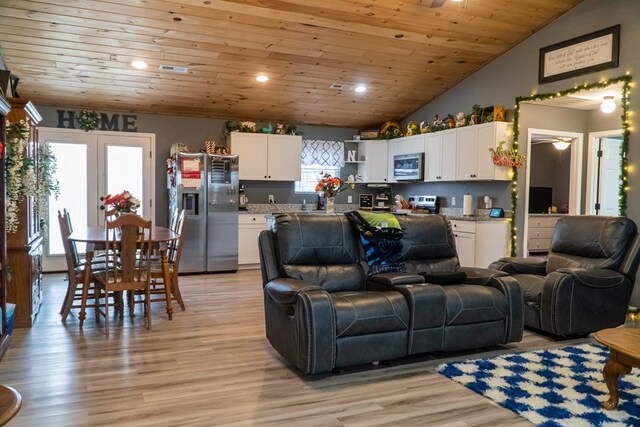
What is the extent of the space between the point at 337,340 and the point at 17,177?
3.00 meters

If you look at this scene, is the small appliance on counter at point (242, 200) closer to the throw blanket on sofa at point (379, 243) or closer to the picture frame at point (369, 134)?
the picture frame at point (369, 134)

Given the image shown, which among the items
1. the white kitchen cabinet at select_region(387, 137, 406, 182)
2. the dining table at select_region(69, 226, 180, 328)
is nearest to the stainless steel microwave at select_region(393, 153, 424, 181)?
the white kitchen cabinet at select_region(387, 137, 406, 182)

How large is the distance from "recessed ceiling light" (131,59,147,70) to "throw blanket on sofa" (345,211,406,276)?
3.54m

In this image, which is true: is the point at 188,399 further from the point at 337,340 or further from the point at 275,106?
the point at 275,106

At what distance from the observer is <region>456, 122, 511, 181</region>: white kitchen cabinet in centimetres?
625

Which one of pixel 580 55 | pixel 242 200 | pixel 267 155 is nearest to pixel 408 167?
pixel 267 155

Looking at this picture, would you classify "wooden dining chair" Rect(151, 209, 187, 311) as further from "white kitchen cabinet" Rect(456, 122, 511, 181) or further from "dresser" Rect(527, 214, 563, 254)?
"dresser" Rect(527, 214, 563, 254)

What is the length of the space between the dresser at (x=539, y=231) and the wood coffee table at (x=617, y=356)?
529 cm

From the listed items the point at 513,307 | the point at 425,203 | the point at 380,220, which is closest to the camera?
the point at 513,307

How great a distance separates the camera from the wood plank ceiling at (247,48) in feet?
16.4

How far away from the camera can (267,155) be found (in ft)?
25.5

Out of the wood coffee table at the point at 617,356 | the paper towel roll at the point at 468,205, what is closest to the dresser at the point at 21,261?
the wood coffee table at the point at 617,356

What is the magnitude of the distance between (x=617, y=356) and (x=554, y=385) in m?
0.54

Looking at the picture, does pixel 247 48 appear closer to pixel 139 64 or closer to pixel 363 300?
pixel 139 64
